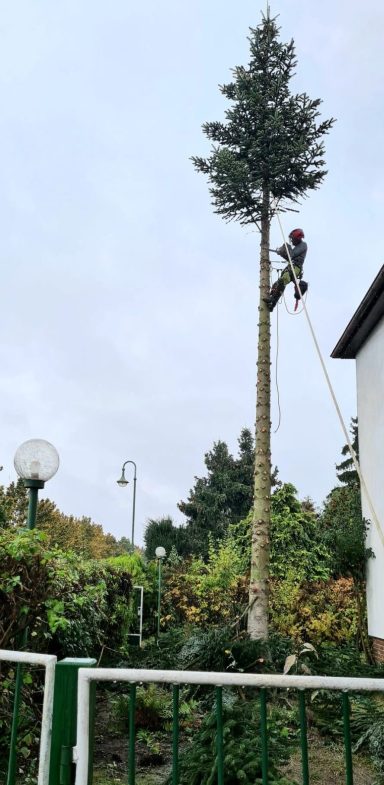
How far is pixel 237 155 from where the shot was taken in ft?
43.8

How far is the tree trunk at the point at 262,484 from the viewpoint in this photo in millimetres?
10875

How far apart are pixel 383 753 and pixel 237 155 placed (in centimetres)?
1100

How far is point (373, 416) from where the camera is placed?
39.4ft

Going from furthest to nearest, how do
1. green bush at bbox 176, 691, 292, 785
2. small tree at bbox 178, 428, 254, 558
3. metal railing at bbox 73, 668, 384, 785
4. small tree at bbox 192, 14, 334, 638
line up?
small tree at bbox 178, 428, 254, 558, small tree at bbox 192, 14, 334, 638, green bush at bbox 176, 691, 292, 785, metal railing at bbox 73, 668, 384, 785

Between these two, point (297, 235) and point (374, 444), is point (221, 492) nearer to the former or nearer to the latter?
point (374, 444)

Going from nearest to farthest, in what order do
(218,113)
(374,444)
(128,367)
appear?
(374,444), (218,113), (128,367)

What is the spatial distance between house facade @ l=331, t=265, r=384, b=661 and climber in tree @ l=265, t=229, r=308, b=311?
1.26 metres

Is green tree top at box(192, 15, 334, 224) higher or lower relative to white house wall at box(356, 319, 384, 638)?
higher

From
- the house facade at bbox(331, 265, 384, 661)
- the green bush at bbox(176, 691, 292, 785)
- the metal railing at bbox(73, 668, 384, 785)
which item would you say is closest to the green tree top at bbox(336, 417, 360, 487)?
the house facade at bbox(331, 265, 384, 661)

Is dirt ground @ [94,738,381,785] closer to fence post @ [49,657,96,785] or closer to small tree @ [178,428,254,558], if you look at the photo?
fence post @ [49,657,96,785]

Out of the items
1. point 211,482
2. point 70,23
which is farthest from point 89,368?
point 70,23

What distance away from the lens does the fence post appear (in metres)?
2.66

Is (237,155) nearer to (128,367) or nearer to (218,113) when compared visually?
(218,113)

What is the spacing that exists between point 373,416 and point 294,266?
3.20 metres
